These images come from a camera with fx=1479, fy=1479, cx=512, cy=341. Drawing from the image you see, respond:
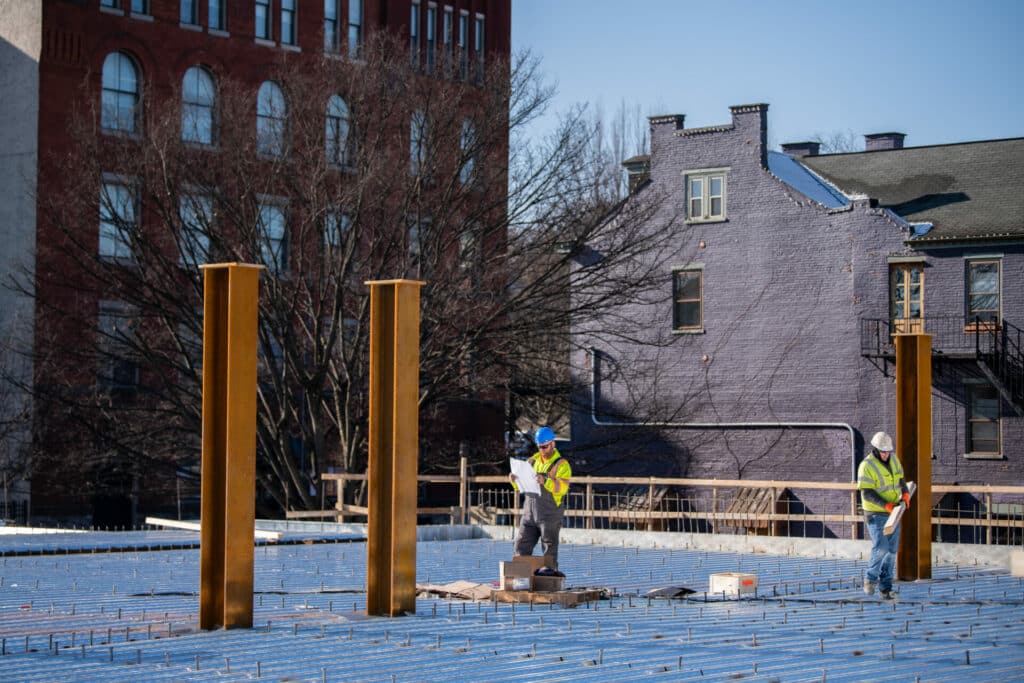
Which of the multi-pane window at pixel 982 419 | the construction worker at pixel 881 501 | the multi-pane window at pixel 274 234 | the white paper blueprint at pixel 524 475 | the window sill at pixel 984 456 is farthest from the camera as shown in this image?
the multi-pane window at pixel 982 419

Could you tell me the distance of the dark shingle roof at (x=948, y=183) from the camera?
40.3 m

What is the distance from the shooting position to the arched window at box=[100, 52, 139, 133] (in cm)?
4416

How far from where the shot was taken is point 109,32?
145 feet

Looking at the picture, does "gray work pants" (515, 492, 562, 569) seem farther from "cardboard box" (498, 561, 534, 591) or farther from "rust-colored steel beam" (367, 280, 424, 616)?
"rust-colored steel beam" (367, 280, 424, 616)

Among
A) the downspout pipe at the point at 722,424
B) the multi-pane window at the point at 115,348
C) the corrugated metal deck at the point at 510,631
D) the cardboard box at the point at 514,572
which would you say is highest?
the multi-pane window at the point at 115,348

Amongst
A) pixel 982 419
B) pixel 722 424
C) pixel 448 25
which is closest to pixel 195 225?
pixel 722 424

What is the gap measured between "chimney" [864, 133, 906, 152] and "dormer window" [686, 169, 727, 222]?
22.6ft

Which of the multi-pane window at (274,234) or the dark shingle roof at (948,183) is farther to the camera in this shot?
the dark shingle roof at (948,183)

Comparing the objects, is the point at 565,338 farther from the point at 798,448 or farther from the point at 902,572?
the point at 902,572

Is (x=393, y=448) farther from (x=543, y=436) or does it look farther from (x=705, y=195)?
(x=705, y=195)

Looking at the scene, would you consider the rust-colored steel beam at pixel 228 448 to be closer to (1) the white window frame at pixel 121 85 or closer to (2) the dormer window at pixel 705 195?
(1) the white window frame at pixel 121 85

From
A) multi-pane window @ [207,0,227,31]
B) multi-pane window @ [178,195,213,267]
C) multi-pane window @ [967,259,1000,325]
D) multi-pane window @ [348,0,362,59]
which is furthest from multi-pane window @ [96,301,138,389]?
multi-pane window @ [967,259,1000,325]

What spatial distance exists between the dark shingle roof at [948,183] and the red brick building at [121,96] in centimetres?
1167

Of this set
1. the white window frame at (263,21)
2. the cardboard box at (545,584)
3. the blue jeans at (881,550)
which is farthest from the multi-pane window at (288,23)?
the cardboard box at (545,584)
